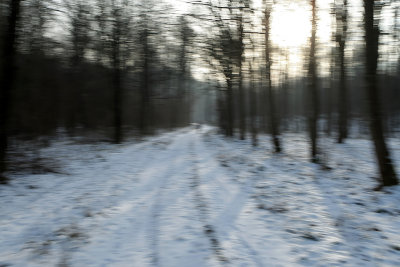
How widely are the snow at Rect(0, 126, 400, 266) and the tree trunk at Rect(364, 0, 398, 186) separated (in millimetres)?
683

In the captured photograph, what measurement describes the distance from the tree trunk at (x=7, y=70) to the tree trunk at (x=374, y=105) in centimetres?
1114

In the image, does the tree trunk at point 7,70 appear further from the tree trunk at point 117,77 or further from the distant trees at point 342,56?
the distant trees at point 342,56

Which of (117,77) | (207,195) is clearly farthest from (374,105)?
(117,77)

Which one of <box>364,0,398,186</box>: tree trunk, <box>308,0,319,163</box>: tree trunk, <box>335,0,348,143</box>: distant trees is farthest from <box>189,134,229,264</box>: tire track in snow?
<box>335,0,348,143</box>: distant trees

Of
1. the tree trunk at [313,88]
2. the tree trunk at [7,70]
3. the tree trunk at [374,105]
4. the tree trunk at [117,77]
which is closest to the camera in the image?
the tree trunk at [374,105]

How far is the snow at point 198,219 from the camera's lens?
411 cm

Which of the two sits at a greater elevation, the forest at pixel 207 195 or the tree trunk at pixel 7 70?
the tree trunk at pixel 7 70

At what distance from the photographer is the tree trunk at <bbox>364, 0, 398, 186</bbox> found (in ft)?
24.8

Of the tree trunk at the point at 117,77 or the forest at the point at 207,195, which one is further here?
the tree trunk at the point at 117,77

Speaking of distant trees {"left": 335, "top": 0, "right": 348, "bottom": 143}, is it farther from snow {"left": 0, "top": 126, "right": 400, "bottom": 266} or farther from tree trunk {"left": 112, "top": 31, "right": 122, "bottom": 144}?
tree trunk {"left": 112, "top": 31, "right": 122, "bottom": 144}

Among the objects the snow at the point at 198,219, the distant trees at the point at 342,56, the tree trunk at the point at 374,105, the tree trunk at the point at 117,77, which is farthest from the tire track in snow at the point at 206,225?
the distant trees at the point at 342,56

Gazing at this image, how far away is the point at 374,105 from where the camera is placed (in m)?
7.55

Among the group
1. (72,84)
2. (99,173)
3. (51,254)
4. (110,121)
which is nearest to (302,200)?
(51,254)

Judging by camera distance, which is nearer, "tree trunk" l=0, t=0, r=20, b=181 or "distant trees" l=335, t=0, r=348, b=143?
"tree trunk" l=0, t=0, r=20, b=181
